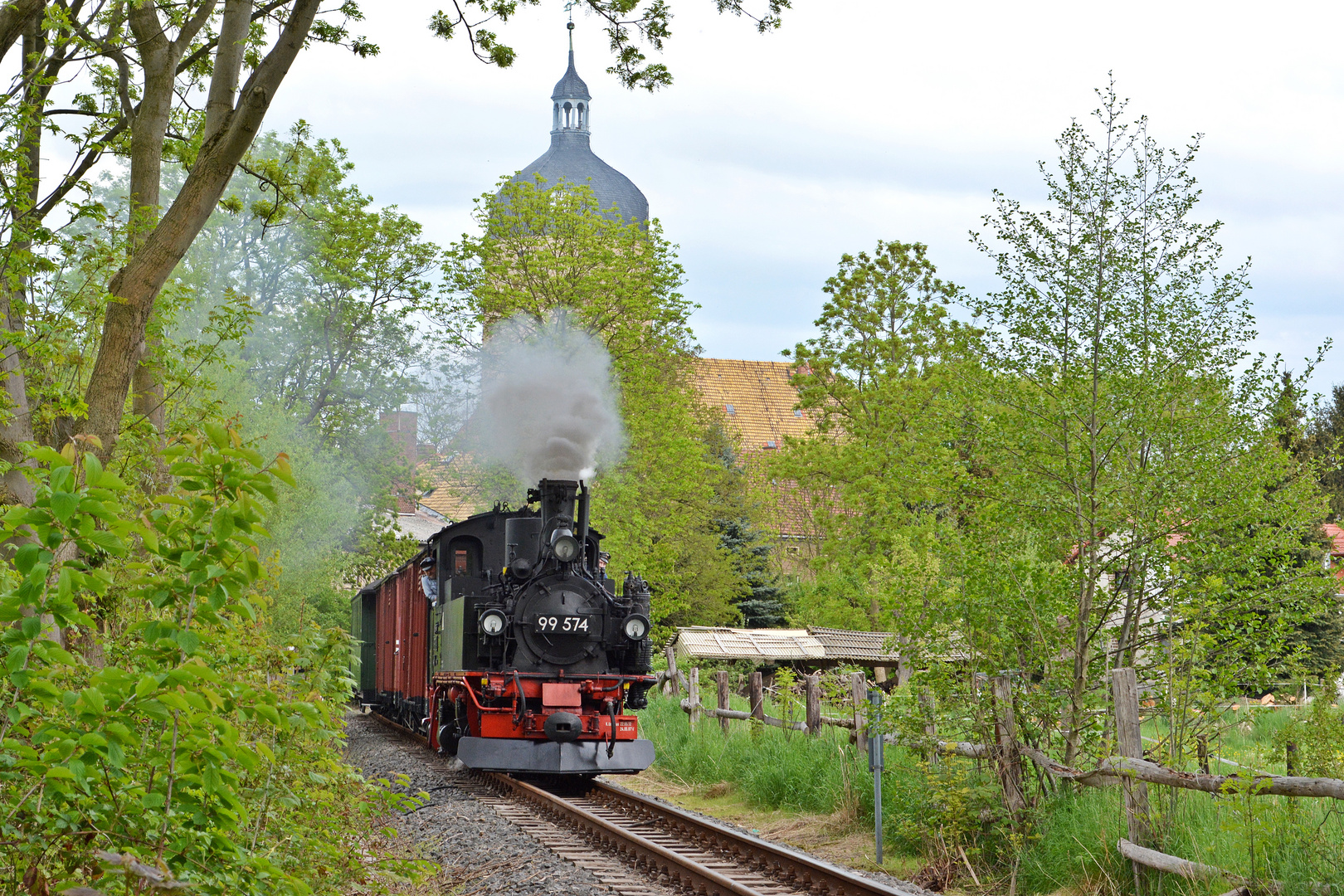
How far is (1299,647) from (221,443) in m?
7.76

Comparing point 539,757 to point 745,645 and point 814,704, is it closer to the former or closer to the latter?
point 814,704

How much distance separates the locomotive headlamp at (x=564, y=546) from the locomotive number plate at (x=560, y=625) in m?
0.68

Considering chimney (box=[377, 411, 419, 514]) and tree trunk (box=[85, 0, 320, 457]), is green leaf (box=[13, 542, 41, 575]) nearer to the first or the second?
tree trunk (box=[85, 0, 320, 457])

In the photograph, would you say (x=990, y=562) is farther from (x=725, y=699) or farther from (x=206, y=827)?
(x=725, y=699)

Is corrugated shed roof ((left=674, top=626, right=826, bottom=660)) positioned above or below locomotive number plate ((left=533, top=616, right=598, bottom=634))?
below

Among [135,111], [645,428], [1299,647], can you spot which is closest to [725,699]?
[1299,647]

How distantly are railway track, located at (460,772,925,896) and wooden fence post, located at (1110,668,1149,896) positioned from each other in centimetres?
148

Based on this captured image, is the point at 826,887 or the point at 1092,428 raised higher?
the point at 1092,428

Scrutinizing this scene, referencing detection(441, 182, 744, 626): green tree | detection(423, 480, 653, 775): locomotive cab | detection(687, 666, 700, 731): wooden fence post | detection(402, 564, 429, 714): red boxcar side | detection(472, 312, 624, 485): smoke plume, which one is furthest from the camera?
detection(441, 182, 744, 626): green tree

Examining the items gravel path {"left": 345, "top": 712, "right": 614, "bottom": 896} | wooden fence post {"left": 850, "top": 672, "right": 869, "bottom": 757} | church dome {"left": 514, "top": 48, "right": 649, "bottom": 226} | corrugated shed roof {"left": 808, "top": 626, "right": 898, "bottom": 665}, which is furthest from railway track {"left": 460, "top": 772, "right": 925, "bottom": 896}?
church dome {"left": 514, "top": 48, "right": 649, "bottom": 226}

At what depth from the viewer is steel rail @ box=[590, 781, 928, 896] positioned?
7820mm

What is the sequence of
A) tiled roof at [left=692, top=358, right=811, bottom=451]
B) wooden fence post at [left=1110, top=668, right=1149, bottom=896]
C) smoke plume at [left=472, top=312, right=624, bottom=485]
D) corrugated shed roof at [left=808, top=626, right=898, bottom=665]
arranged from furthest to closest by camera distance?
tiled roof at [left=692, top=358, right=811, bottom=451], corrugated shed roof at [left=808, top=626, right=898, bottom=665], smoke plume at [left=472, top=312, right=624, bottom=485], wooden fence post at [left=1110, top=668, right=1149, bottom=896]

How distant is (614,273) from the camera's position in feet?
94.1

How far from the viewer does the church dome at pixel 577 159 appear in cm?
5122
